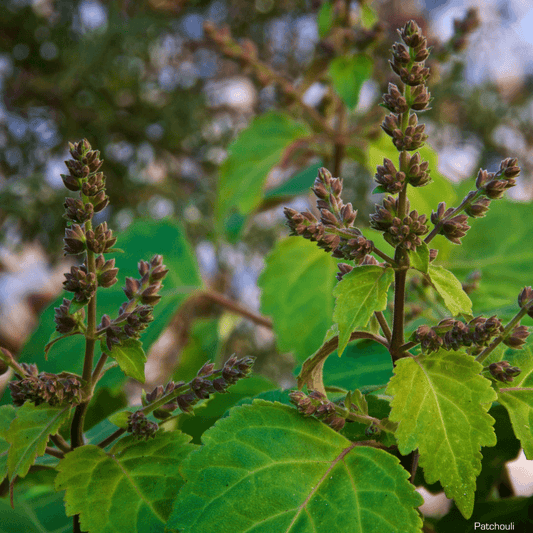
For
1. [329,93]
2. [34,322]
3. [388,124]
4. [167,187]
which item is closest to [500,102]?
[167,187]

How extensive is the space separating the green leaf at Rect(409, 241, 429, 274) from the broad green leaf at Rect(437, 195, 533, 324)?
401mm

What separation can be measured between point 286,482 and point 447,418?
110 mm

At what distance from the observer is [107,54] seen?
6.47 ft

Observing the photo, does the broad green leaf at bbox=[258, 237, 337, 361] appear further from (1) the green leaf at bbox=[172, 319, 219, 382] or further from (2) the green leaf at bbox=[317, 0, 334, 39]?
(2) the green leaf at bbox=[317, 0, 334, 39]

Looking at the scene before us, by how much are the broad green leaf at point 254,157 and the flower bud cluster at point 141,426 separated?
698 mm

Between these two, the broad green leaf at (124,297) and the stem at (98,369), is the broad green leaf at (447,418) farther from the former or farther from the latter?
the broad green leaf at (124,297)

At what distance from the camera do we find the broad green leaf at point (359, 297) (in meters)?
0.33

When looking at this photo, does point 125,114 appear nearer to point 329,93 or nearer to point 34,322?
point 34,322

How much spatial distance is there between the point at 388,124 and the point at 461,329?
14 centimetres

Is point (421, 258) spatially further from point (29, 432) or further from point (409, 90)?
point (29, 432)

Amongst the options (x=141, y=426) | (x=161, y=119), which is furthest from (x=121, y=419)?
(x=161, y=119)

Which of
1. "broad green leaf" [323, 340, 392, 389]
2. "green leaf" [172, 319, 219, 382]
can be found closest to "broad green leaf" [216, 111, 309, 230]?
"green leaf" [172, 319, 219, 382]

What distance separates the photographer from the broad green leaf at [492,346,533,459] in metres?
0.35

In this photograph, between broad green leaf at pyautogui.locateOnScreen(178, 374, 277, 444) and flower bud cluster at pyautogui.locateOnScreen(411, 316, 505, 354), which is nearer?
flower bud cluster at pyautogui.locateOnScreen(411, 316, 505, 354)
